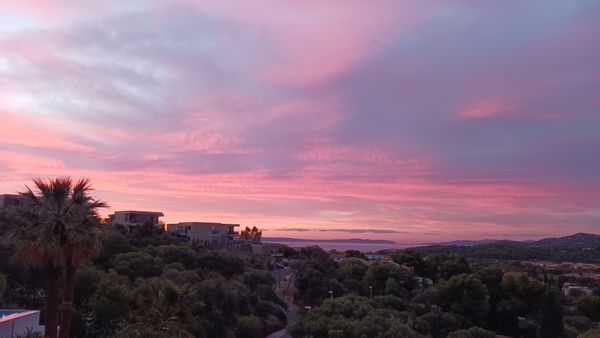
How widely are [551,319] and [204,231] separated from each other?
Result: 53.9 m

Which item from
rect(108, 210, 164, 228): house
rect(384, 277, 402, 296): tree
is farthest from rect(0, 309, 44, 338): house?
rect(108, 210, 164, 228): house

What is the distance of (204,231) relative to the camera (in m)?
87.9

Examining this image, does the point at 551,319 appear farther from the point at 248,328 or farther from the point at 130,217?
the point at 130,217

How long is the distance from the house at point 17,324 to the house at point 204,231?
2497 inches

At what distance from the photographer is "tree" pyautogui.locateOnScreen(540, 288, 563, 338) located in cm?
4753

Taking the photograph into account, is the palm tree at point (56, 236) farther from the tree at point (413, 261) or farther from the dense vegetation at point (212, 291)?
the tree at point (413, 261)

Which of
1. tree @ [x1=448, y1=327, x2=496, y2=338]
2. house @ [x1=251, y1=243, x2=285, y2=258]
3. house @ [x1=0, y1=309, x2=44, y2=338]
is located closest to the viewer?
house @ [x1=0, y1=309, x2=44, y2=338]

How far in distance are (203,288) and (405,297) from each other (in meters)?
27.4

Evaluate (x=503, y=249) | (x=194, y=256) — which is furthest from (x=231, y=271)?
(x=503, y=249)

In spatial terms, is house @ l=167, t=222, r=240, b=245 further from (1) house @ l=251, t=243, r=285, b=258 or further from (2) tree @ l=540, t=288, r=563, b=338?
(2) tree @ l=540, t=288, r=563, b=338

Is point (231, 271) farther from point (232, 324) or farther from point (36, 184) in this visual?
point (36, 184)

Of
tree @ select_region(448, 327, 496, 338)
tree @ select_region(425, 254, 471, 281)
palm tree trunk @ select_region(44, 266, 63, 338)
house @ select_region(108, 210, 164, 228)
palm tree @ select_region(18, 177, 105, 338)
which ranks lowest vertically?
tree @ select_region(448, 327, 496, 338)

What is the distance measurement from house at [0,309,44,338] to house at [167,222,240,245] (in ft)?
208

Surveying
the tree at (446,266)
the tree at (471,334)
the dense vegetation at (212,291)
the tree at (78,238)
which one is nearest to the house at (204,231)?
the dense vegetation at (212,291)
